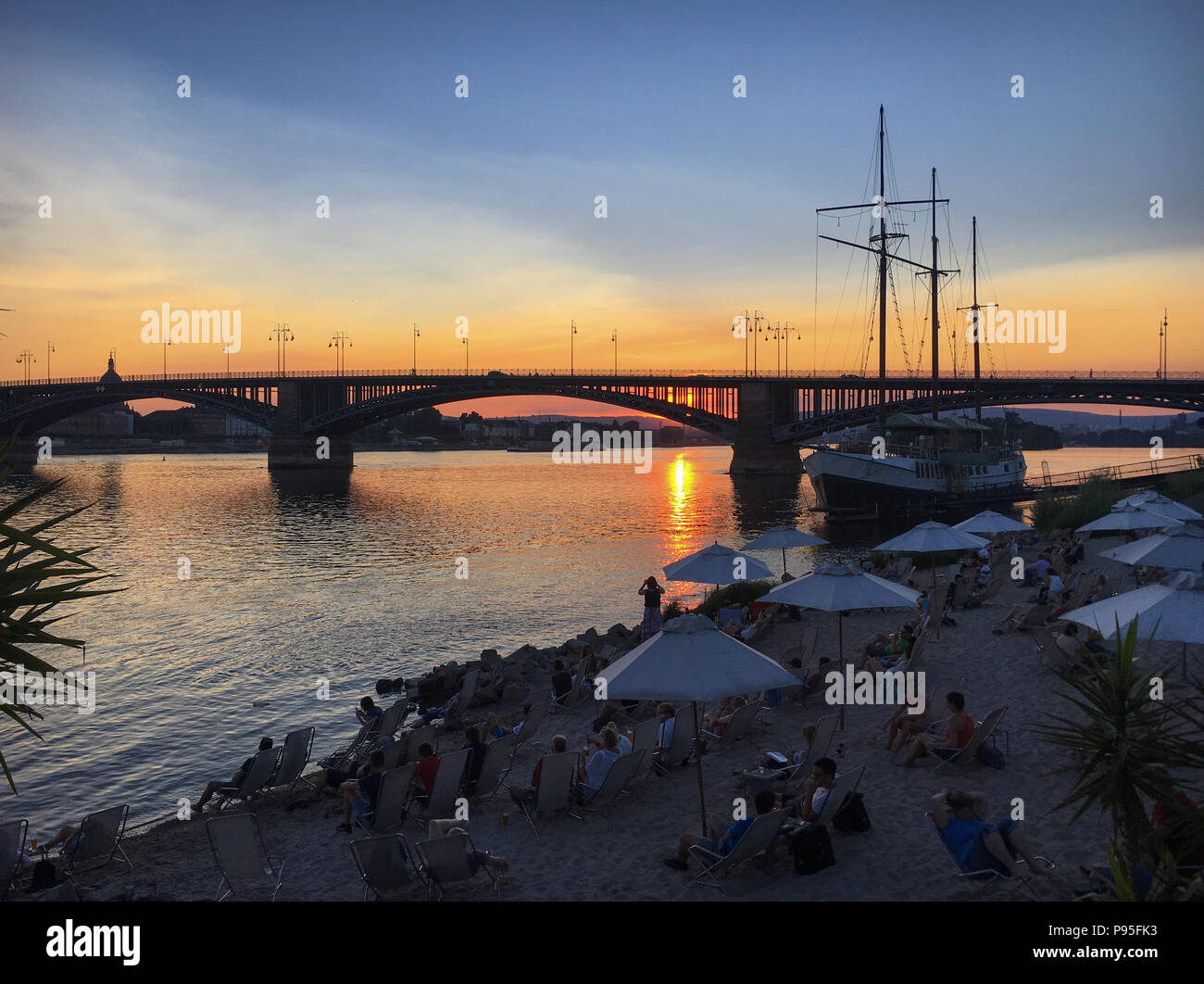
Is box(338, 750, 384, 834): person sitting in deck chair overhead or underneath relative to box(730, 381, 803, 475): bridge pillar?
underneath

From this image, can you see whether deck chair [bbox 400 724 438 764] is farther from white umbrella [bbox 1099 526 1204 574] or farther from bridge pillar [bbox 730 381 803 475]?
bridge pillar [bbox 730 381 803 475]

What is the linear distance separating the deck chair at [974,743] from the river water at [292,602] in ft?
33.2

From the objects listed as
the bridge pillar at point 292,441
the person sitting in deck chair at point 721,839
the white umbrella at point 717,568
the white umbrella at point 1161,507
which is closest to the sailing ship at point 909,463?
the white umbrella at point 1161,507

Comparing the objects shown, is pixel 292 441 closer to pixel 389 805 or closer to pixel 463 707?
pixel 463 707

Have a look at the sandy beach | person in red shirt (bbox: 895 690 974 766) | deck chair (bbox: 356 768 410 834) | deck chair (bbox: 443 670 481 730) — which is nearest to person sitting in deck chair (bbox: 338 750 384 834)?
deck chair (bbox: 356 768 410 834)

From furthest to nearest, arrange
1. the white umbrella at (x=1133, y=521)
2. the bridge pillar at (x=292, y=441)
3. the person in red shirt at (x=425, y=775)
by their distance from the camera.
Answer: the bridge pillar at (x=292, y=441) < the white umbrella at (x=1133, y=521) < the person in red shirt at (x=425, y=775)

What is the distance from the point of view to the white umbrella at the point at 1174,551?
13.9 meters

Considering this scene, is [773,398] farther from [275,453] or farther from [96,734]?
[96,734]

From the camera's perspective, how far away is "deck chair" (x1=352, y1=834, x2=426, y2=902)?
748 cm

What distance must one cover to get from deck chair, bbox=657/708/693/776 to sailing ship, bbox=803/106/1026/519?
46568mm

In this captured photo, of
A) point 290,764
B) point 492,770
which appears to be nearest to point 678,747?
point 492,770

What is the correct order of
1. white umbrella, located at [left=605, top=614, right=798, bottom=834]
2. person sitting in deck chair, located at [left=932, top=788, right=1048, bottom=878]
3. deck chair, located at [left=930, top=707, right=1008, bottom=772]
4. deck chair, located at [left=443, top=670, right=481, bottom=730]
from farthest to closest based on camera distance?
deck chair, located at [left=443, top=670, right=481, bottom=730] → deck chair, located at [left=930, top=707, right=1008, bottom=772] → white umbrella, located at [left=605, top=614, right=798, bottom=834] → person sitting in deck chair, located at [left=932, top=788, right=1048, bottom=878]

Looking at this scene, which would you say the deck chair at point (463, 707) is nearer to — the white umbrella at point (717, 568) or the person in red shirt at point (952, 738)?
the white umbrella at point (717, 568)
